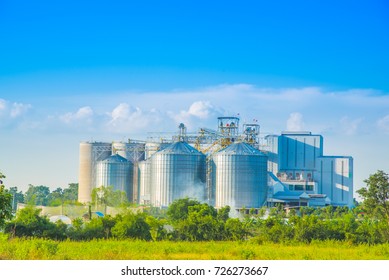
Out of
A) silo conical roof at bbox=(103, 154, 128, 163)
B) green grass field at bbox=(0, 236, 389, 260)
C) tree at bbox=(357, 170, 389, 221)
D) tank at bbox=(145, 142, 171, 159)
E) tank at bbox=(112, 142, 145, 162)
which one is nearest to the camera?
green grass field at bbox=(0, 236, 389, 260)

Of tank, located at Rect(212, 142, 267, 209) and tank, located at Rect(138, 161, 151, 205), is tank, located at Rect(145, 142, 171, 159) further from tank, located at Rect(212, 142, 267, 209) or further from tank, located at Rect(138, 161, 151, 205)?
tank, located at Rect(212, 142, 267, 209)

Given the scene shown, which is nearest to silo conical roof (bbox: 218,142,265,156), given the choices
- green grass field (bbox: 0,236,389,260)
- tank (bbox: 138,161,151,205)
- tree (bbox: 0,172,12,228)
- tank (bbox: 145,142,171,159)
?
tank (bbox: 145,142,171,159)

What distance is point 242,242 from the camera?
20797 millimetres

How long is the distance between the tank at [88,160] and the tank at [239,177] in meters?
16.5

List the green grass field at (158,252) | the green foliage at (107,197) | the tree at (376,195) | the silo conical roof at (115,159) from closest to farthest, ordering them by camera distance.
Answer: the green grass field at (158,252) < the tree at (376,195) < the green foliage at (107,197) < the silo conical roof at (115,159)

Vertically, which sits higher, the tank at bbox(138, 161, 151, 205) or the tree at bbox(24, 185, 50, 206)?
the tank at bbox(138, 161, 151, 205)

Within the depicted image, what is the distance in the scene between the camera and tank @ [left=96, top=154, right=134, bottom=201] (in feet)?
212

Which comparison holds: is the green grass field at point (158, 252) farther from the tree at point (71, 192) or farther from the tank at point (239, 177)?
the tree at point (71, 192)

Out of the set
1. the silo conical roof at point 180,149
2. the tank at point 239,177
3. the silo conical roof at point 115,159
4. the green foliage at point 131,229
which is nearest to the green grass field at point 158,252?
the green foliage at point 131,229

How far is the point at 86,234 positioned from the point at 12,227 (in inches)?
93.1

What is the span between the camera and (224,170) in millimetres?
58750

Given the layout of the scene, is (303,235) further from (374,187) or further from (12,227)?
(12,227)

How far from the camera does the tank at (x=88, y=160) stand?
7031cm
